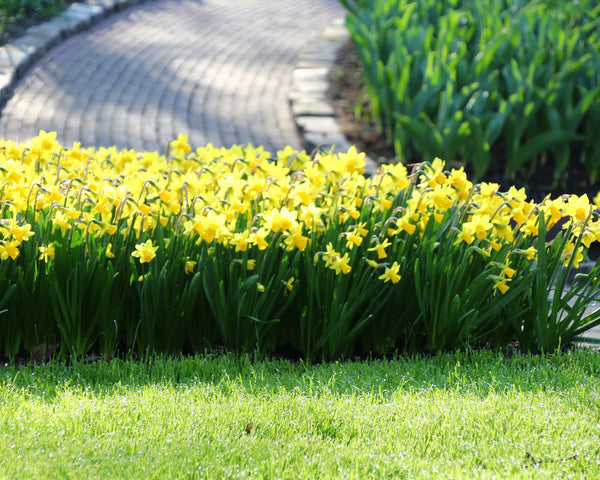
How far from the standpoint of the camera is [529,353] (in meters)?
2.72

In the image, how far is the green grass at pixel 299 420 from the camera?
6.25 ft

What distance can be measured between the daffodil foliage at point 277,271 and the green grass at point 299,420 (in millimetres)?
169

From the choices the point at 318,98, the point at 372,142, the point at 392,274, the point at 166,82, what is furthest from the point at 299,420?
the point at 166,82

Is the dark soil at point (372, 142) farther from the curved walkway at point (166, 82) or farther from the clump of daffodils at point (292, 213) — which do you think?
the clump of daffodils at point (292, 213)

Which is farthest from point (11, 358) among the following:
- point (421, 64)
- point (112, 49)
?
point (112, 49)

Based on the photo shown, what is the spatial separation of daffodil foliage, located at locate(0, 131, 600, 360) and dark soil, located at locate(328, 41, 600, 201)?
2399mm

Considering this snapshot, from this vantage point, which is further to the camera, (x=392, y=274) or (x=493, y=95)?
(x=493, y=95)

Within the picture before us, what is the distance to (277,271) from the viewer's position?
2719 millimetres

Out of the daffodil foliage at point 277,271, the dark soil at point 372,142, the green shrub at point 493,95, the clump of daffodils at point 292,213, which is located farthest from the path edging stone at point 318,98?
the daffodil foliage at point 277,271

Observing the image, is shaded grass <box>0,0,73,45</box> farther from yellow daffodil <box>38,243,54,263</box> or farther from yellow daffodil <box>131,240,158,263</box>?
yellow daffodil <box>131,240,158,263</box>

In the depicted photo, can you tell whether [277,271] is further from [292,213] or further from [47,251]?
[47,251]

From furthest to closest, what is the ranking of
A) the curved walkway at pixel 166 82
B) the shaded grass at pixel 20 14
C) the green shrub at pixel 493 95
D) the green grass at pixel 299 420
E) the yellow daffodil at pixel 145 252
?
the shaded grass at pixel 20 14
the curved walkway at pixel 166 82
the green shrub at pixel 493 95
the yellow daffodil at pixel 145 252
the green grass at pixel 299 420

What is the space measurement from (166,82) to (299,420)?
18.9 ft

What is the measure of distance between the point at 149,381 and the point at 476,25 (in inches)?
196
